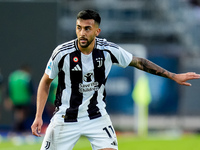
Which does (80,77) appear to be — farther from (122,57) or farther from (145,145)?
(145,145)

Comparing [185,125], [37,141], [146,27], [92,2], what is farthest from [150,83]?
[92,2]

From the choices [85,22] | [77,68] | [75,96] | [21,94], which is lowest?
[21,94]

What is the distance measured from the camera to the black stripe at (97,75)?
632 cm

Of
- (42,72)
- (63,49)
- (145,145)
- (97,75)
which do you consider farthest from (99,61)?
(42,72)

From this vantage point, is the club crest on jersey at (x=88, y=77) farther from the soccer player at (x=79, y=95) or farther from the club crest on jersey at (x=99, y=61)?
the club crest on jersey at (x=99, y=61)

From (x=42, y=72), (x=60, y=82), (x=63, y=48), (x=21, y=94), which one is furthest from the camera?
(x=42, y=72)

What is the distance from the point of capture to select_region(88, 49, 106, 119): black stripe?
6320 mm

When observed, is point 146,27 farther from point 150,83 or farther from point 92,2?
point 150,83

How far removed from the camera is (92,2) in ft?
80.1

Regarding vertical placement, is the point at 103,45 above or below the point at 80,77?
above

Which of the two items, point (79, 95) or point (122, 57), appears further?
point (122, 57)

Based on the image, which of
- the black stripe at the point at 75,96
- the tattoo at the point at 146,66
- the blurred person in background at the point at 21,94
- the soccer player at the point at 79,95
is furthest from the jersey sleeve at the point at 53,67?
the blurred person in background at the point at 21,94

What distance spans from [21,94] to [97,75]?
1051 cm

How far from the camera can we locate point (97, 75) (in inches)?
249
